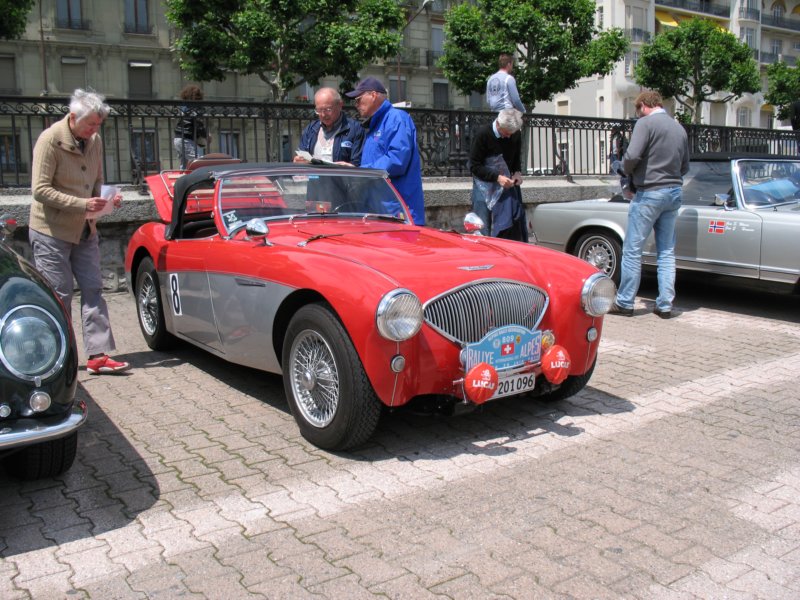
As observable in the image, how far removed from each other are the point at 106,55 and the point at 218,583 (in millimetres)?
39099

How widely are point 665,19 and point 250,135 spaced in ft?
176

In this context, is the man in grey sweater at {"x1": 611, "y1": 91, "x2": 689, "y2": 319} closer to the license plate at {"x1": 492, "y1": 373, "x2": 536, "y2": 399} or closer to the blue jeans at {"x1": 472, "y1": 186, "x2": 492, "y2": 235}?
the blue jeans at {"x1": 472, "y1": 186, "x2": 492, "y2": 235}

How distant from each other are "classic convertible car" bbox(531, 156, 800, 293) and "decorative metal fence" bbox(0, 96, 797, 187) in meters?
3.13

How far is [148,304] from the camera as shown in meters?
6.52

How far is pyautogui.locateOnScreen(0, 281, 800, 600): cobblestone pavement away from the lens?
118 inches

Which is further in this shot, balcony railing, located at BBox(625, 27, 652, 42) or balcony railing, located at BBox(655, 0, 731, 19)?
balcony railing, located at BBox(655, 0, 731, 19)

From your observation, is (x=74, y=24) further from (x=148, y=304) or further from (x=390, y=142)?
(x=390, y=142)

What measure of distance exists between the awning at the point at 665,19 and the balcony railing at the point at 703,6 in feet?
→ 2.22

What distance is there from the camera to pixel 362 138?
23.0 feet

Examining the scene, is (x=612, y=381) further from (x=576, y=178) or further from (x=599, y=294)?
(x=576, y=178)

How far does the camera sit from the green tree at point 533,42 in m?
33.0

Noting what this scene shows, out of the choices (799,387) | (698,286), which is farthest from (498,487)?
(698,286)

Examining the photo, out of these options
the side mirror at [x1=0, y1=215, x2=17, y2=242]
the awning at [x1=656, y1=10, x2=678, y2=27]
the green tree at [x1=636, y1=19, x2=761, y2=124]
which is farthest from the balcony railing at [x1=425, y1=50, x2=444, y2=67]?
the side mirror at [x1=0, y1=215, x2=17, y2=242]

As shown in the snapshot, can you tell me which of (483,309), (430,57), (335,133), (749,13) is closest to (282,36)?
(335,133)
